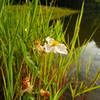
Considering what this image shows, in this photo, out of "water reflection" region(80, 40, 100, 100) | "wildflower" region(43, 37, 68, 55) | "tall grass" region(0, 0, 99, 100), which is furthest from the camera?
"water reflection" region(80, 40, 100, 100)

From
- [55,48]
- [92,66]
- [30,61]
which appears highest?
[55,48]

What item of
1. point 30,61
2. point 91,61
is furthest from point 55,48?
point 91,61

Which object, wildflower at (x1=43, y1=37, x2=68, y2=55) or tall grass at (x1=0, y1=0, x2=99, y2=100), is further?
tall grass at (x1=0, y1=0, x2=99, y2=100)

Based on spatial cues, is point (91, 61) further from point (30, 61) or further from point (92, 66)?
point (30, 61)

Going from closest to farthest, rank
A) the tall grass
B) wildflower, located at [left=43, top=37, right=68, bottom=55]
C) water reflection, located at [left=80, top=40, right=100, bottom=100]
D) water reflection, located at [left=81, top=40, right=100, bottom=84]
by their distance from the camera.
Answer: wildflower, located at [left=43, top=37, right=68, bottom=55] < the tall grass < water reflection, located at [left=80, top=40, right=100, bottom=100] < water reflection, located at [left=81, top=40, right=100, bottom=84]

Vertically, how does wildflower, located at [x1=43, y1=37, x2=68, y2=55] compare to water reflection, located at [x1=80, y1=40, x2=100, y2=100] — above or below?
above

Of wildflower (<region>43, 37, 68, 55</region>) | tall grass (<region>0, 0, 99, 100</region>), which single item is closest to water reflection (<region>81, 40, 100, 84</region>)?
tall grass (<region>0, 0, 99, 100</region>)

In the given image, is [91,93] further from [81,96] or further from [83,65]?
[83,65]

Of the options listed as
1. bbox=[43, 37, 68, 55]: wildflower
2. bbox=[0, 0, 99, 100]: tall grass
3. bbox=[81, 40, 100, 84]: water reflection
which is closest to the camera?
bbox=[43, 37, 68, 55]: wildflower

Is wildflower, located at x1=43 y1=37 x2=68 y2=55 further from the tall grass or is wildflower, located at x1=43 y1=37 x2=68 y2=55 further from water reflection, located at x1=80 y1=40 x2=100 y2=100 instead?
water reflection, located at x1=80 y1=40 x2=100 y2=100

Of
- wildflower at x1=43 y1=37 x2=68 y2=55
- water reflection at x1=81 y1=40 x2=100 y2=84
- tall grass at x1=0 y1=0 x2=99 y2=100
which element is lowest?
water reflection at x1=81 y1=40 x2=100 y2=84

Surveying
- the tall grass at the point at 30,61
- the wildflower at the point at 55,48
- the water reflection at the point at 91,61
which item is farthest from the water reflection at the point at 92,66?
the wildflower at the point at 55,48

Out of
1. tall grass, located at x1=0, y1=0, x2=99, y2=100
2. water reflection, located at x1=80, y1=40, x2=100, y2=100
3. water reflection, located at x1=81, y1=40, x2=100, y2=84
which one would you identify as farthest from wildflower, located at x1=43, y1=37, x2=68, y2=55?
water reflection, located at x1=81, y1=40, x2=100, y2=84
